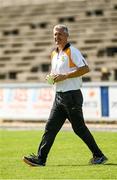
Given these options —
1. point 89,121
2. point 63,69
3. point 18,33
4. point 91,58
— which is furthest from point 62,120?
point 18,33

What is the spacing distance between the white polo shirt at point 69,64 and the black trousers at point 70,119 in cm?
10

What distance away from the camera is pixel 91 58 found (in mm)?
33594

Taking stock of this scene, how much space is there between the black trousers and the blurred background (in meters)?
19.7

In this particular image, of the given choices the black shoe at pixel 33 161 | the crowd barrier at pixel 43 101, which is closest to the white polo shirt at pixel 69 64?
the black shoe at pixel 33 161

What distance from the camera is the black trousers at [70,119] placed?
9.45m

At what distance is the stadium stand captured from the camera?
109 feet

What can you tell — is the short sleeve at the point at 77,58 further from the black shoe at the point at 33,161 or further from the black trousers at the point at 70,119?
the black shoe at the point at 33,161

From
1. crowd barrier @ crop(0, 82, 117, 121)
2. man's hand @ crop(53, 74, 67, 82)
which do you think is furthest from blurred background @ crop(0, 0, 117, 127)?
man's hand @ crop(53, 74, 67, 82)

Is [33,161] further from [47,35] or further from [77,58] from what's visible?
[47,35]

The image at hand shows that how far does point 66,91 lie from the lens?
373 inches

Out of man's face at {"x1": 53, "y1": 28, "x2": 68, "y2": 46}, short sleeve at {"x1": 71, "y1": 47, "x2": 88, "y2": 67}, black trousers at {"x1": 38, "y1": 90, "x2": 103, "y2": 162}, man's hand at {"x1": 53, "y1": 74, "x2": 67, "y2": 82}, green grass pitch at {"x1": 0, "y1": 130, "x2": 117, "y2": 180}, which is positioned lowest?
green grass pitch at {"x1": 0, "y1": 130, "x2": 117, "y2": 180}

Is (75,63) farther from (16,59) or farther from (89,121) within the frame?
(16,59)

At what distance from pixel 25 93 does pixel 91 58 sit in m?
11.3

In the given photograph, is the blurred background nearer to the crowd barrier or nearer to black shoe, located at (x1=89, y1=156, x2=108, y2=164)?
the crowd barrier
